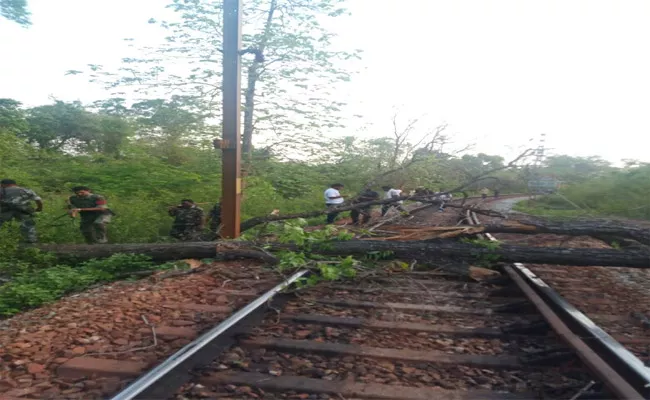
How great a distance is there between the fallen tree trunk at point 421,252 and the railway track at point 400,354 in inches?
53.5

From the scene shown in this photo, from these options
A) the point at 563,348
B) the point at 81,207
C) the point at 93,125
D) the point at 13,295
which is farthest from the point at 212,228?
the point at 93,125

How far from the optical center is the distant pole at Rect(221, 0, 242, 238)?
786 centimetres

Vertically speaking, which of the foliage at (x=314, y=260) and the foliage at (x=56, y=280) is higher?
the foliage at (x=314, y=260)

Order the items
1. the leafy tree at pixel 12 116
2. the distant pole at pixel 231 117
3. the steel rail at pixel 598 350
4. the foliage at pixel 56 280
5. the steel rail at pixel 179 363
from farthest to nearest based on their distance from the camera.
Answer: the leafy tree at pixel 12 116 < the distant pole at pixel 231 117 < the foliage at pixel 56 280 < the steel rail at pixel 598 350 < the steel rail at pixel 179 363

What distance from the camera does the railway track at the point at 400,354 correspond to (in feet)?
8.73

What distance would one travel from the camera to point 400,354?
10.5ft

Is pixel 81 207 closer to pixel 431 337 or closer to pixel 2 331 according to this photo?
pixel 2 331

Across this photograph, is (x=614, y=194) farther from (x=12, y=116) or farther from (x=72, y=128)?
(x=12, y=116)

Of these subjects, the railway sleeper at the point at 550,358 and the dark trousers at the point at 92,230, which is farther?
the dark trousers at the point at 92,230

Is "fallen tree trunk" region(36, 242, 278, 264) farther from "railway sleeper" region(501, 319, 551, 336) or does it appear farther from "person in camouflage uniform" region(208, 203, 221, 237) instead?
"railway sleeper" region(501, 319, 551, 336)

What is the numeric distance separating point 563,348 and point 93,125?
21.9 m

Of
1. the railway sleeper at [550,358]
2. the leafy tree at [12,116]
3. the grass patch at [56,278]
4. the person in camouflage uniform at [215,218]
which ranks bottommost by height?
the grass patch at [56,278]

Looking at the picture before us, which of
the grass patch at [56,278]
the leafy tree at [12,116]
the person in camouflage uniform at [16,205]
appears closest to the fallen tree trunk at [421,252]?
the grass patch at [56,278]

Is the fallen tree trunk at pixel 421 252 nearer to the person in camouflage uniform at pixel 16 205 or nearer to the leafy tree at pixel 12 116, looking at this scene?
the person in camouflage uniform at pixel 16 205
